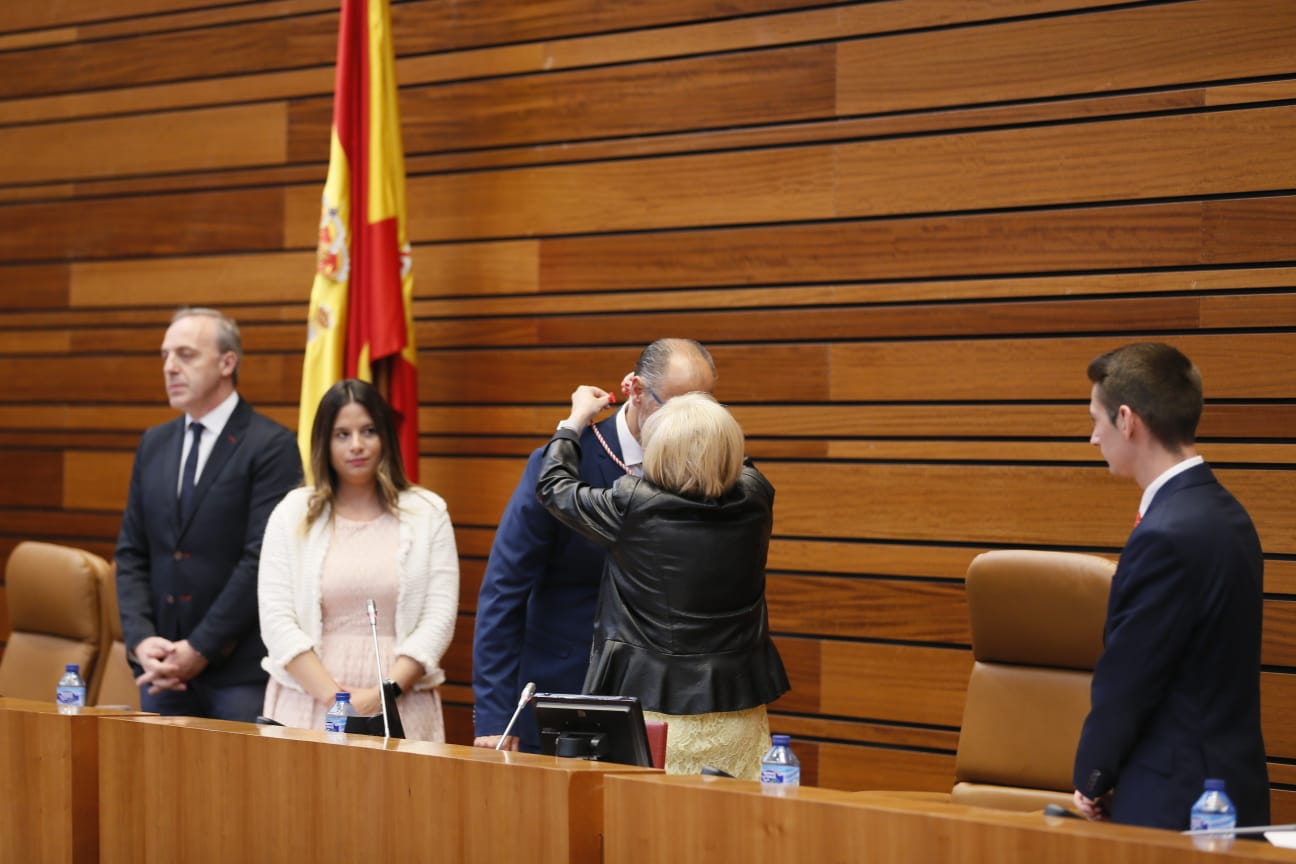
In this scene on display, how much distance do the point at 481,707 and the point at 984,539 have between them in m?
1.43

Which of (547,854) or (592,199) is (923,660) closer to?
(592,199)

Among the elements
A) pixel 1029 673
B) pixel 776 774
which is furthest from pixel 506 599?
pixel 1029 673

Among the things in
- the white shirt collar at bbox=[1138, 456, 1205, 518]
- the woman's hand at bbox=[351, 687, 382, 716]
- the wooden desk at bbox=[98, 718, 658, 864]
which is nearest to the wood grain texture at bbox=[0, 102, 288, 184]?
the woman's hand at bbox=[351, 687, 382, 716]

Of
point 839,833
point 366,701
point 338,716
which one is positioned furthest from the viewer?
point 366,701

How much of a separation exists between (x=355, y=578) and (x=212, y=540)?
591mm

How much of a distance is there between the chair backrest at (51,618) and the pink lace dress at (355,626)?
98 centimetres

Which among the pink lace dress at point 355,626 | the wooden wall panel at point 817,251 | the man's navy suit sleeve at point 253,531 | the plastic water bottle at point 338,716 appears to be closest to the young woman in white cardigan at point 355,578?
the pink lace dress at point 355,626

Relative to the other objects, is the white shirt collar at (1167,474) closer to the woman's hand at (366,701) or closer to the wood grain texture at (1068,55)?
the wood grain texture at (1068,55)

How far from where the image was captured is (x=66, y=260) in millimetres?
5457

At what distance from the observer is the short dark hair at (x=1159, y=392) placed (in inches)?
94.8

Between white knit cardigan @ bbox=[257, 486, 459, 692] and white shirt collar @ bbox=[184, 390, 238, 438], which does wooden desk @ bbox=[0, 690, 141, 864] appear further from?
white shirt collar @ bbox=[184, 390, 238, 438]

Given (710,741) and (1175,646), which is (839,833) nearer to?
(1175,646)

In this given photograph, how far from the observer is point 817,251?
13.5 feet

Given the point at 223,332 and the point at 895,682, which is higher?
the point at 223,332
